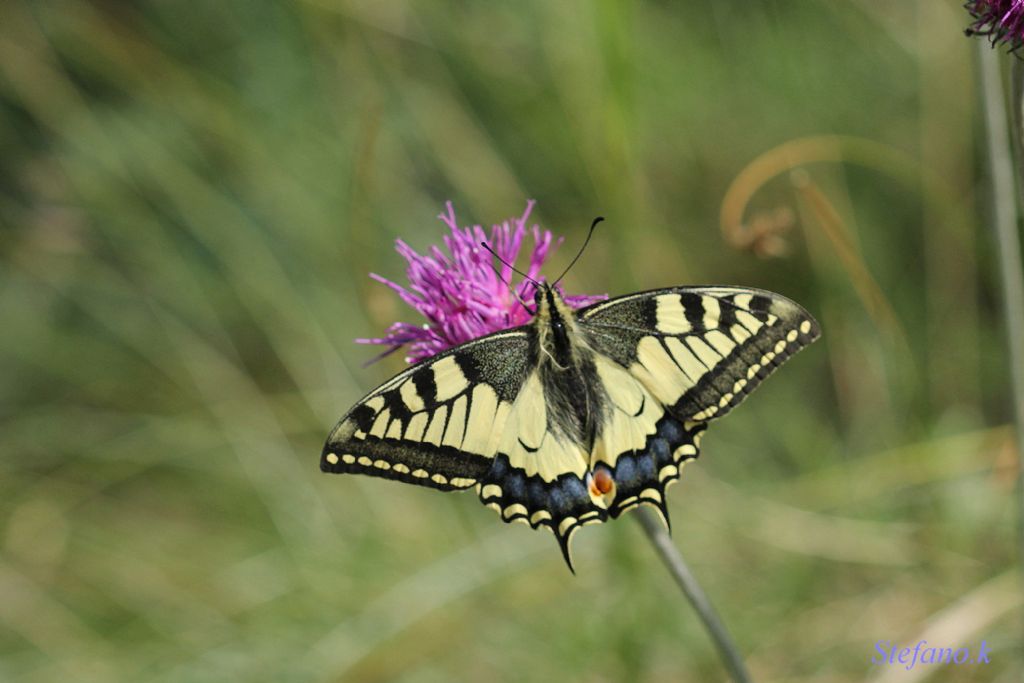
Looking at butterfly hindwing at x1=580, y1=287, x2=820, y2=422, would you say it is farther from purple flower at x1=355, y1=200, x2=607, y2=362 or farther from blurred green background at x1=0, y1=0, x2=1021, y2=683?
blurred green background at x1=0, y1=0, x2=1021, y2=683

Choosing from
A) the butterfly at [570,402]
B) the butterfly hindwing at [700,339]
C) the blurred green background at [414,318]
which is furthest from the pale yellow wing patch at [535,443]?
the blurred green background at [414,318]

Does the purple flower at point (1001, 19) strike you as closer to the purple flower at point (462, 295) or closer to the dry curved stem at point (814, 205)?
the dry curved stem at point (814, 205)

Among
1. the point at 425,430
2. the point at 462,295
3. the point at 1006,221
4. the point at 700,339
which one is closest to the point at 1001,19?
the point at 1006,221

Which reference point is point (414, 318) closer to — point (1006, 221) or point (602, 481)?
point (602, 481)

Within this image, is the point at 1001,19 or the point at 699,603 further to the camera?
the point at 699,603

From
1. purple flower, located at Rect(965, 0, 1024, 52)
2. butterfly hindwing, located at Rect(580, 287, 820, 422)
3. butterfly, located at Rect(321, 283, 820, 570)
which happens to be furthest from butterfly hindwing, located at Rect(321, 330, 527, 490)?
purple flower, located at Rect(965, 0, 1024, 52)

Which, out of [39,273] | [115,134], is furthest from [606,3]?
[39,273]

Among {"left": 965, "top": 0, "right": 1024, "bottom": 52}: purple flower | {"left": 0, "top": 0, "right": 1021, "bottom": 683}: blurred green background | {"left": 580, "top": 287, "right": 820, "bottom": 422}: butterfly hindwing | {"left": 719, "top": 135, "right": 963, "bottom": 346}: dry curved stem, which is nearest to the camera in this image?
{"left": 965, "top": 0, "right": 1024, "bottom": 52}: purple flower
